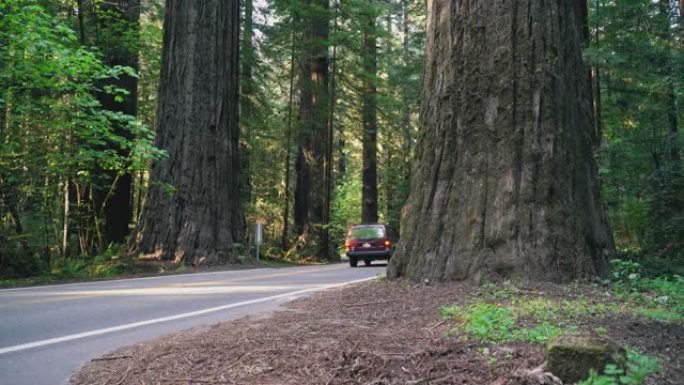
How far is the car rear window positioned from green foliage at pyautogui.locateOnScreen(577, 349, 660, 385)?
20301 millimetres

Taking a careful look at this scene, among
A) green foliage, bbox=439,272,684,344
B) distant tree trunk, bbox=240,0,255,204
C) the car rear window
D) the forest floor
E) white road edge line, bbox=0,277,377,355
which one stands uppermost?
distant tree trunk, bbox=240,0,255,204

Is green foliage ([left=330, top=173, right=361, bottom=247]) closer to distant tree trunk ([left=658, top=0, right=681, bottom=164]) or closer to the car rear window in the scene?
the car rear window

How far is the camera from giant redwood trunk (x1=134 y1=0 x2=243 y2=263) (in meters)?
18.1

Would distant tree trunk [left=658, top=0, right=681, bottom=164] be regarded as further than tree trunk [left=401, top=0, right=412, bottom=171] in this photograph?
No

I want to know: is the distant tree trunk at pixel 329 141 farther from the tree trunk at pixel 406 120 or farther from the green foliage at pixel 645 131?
the green foliage at pixel 645 131

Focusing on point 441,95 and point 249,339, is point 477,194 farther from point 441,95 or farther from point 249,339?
point 249,339

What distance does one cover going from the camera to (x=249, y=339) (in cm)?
470

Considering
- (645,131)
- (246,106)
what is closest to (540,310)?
(645,131)

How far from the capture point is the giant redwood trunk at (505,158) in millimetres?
7008

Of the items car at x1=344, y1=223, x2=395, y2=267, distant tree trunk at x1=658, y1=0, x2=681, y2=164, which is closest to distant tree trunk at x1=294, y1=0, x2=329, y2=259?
car at x1=344, y1=223, x2=395, y2=267

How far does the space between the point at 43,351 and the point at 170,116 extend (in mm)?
14068

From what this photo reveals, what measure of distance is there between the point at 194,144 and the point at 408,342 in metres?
15.6

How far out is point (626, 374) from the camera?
318 centimetres

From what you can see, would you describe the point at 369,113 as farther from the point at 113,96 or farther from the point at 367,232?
the point at 113,96
